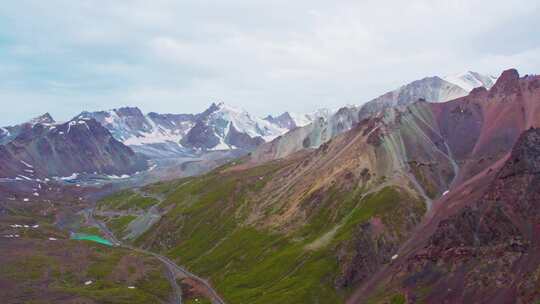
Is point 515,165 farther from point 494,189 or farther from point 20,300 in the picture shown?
point 20,300

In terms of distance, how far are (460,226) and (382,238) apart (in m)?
34.2

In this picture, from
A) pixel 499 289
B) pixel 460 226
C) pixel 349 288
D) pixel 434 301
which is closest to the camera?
pixel 499 289

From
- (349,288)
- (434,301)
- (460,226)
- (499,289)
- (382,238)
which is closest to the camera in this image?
(499,289)

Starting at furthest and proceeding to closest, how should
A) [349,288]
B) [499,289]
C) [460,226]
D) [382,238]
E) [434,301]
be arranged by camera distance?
[382,238]
[349,288]
[460,226]
[434,301]
[499,289]

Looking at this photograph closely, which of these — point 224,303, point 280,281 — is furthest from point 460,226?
point 224,303

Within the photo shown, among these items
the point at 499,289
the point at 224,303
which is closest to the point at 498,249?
the point at 499,289

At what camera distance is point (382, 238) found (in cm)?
18850

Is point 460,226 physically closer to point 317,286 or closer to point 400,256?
point 400,256

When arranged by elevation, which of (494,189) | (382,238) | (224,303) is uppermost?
(494,189)

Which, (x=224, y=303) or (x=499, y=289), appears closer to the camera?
(x=499, y=289)

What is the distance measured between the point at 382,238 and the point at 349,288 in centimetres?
2420

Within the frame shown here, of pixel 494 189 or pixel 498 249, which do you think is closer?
pixel 498 249

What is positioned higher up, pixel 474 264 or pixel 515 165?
pixel 515 165

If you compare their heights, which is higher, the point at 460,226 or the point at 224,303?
the point at 460,226
